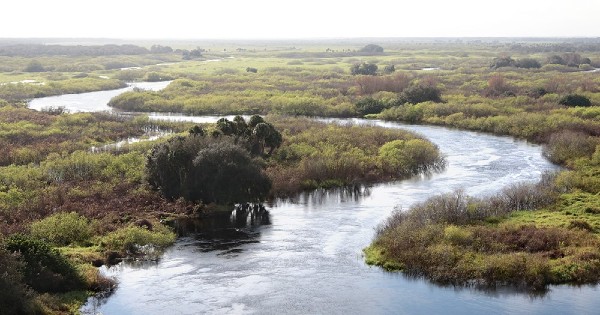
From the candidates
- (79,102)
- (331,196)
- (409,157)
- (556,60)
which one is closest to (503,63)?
(556,60)

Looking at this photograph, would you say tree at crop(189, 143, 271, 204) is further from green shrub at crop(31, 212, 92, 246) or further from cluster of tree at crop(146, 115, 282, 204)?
green shrub at crop(31, 212, 92, 246)

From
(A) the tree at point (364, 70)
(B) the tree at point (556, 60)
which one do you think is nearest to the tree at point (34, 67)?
(A) the tree at point (364, 70)

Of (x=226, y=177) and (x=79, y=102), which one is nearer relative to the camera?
(x=226, y=177)

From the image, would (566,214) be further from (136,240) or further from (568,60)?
(568,60)

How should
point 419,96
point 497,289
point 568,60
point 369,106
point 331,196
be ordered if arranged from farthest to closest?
1. point 568,60
2. point 419,96
3. point 369,106
4. point 331,196
5. point 497,289

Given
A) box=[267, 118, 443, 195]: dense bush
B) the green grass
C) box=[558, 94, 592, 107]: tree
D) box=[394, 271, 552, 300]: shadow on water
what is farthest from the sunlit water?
box=[394, 271, 552, 300]: shadow on water

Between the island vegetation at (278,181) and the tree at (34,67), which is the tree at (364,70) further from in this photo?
the tree at (34,67)

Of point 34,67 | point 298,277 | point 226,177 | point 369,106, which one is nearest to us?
point 298,277
